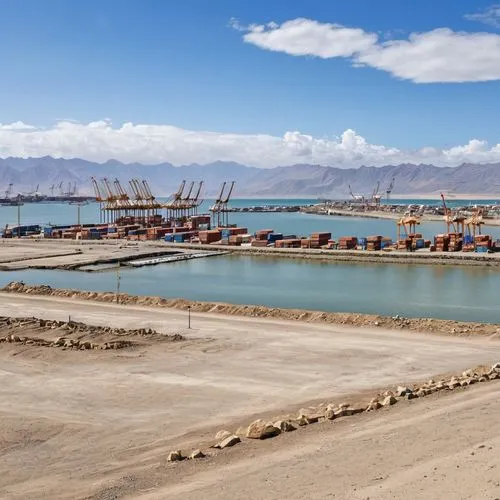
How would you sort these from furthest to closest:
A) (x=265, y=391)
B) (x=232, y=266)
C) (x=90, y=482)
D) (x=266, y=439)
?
(x=232, y=266) → (x=265, y=391) → (x=266, y=439) → (x=90, y=482)

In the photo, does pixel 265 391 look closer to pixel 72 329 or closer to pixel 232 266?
pixel 72 329

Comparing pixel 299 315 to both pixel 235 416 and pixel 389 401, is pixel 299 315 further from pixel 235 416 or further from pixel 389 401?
pixel 389 401

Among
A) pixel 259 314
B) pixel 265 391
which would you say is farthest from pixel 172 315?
pixel 265 391

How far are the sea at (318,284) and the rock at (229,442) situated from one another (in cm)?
1866

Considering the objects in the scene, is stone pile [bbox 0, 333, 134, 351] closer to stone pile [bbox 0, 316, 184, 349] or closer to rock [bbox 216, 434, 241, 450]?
stone pile [bbox 0, 316, 184, 349]

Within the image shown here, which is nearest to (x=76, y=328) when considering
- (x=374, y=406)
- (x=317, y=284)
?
(x=374, y=406)

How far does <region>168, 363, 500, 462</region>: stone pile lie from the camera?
9.94 metres

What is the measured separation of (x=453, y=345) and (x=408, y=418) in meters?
9.17

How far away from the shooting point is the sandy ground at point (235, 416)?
27.1ft

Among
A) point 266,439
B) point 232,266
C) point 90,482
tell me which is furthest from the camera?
point 232,266

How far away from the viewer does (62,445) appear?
1066 cm

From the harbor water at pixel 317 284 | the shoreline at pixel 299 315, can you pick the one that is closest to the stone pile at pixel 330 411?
the shoreline at pixel 299 315

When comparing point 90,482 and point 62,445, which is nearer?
point 90,482

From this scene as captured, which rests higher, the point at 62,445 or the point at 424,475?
the point at 424,475
